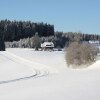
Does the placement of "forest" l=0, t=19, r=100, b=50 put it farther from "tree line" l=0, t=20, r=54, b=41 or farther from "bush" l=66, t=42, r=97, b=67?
"bush" l=66, t=42, r=97, b=67

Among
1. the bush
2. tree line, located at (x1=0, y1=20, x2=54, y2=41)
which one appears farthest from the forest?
the bush

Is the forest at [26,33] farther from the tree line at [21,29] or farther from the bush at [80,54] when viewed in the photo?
the bush at [80,54]

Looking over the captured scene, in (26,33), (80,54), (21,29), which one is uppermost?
(80,54)

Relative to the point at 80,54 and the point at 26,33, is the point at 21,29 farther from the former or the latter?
the point at 80,54

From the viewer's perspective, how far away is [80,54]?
1784 inches

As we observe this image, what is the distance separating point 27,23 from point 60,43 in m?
36.3

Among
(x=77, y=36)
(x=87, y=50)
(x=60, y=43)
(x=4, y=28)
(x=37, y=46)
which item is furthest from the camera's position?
(x=4, y=28)

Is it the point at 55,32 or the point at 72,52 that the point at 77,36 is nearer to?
the point at 72,52

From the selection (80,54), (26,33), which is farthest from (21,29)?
(80,54)

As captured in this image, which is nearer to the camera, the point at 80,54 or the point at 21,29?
the point at 80,54

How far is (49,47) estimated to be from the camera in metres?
122

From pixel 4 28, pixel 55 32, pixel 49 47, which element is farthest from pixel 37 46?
pixel 55 32

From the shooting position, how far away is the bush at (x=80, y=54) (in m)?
44.5

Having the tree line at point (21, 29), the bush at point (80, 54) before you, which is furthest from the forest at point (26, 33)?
the bush at point (80, 54)
